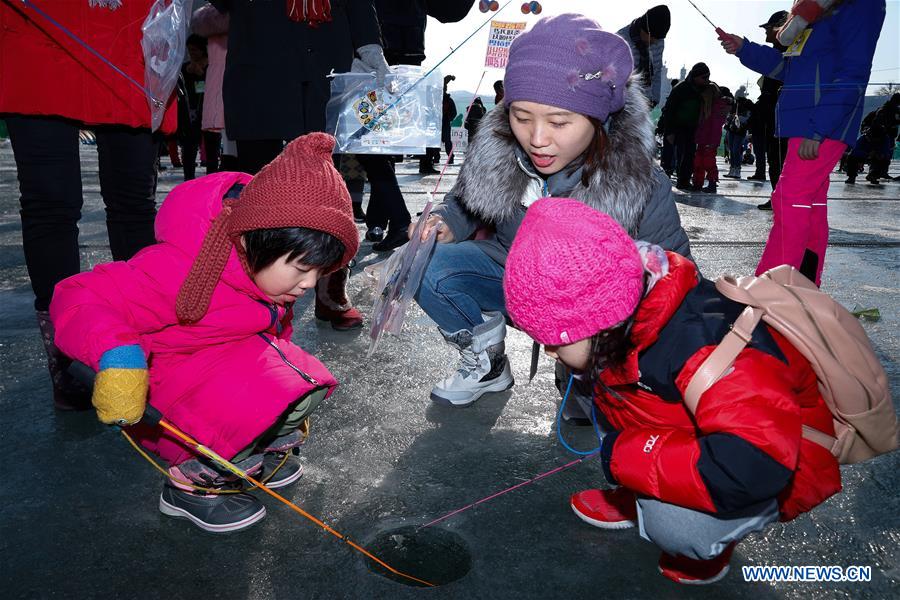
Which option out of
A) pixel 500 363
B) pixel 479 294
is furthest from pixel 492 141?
pixel 500 363

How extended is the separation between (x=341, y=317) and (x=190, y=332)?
1271 millimetres

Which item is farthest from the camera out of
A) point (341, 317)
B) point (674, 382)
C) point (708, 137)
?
point (708, 137)

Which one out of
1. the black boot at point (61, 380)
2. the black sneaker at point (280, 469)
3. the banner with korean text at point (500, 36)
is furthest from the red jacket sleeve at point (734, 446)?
the banner with korean text at point (500, 36)

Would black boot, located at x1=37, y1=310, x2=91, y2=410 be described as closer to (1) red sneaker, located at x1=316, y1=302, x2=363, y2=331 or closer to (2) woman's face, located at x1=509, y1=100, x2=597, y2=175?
(1) red sneaker, located at x1=316, y1=302, x2=363, y2=331

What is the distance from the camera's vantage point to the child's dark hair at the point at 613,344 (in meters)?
1.34

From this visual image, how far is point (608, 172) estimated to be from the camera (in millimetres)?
1903

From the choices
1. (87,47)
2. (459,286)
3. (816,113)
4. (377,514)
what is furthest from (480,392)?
(816,113)

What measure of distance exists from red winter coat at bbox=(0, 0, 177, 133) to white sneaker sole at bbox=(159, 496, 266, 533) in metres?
1.15

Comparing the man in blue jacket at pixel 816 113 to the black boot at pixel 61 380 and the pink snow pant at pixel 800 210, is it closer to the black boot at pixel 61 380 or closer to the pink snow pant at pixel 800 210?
the pink snow pant at pixel 800 210

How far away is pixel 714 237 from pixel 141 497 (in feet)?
15.9

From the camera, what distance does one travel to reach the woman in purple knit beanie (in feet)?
5.98

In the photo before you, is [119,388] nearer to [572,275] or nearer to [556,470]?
[572,275]

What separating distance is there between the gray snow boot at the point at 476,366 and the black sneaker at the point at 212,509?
787 millimetres

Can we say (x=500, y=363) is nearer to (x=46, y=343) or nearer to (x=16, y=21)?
(x=46, y=343)
